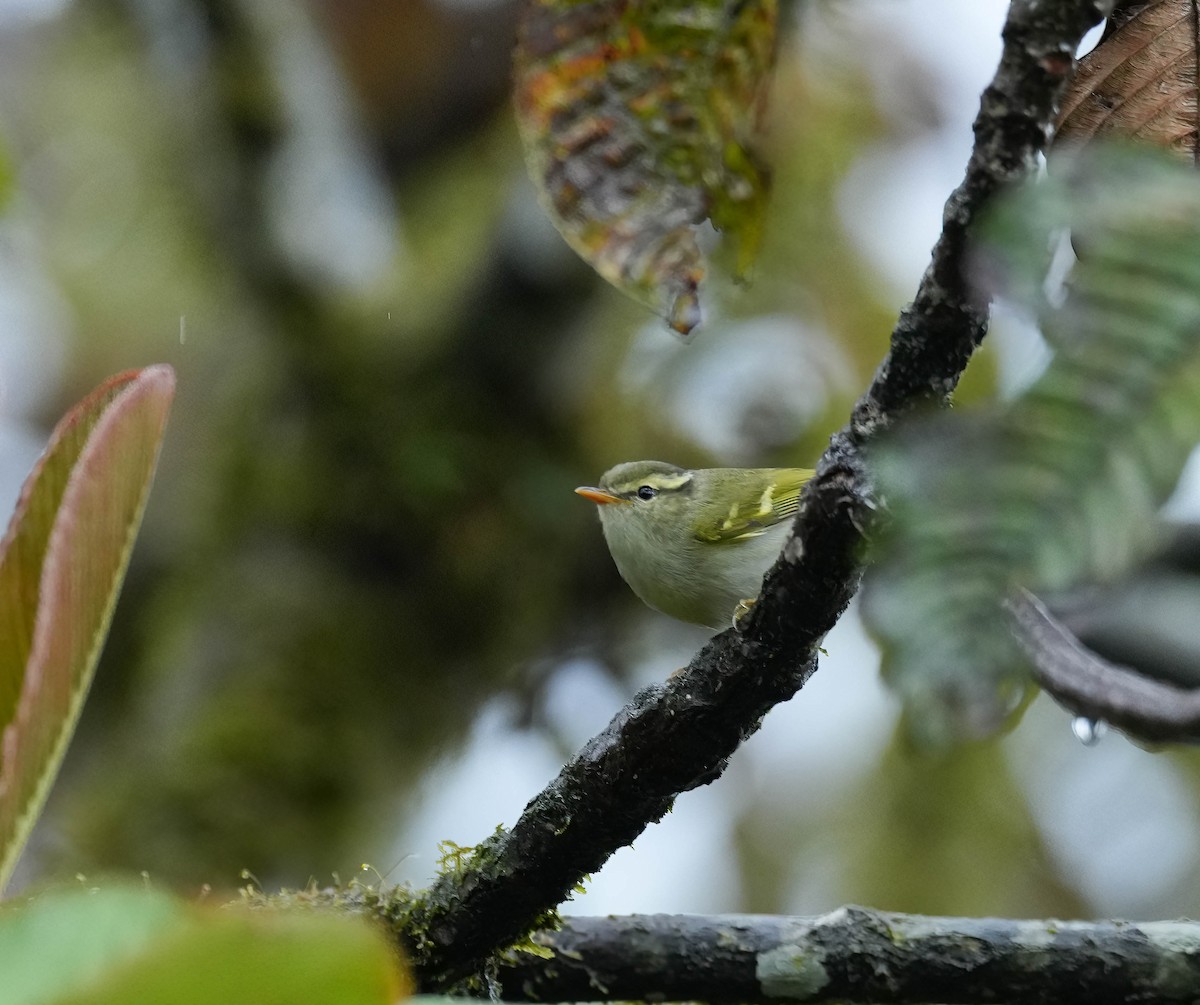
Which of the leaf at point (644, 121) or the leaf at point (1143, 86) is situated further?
the leaf at point (644, 121)

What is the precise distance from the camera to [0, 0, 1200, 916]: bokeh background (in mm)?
3682

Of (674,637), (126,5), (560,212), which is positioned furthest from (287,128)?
(560,212)

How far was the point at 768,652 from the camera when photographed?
1143 mm

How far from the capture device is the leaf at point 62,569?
2.31ft

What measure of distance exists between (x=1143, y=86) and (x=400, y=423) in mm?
3268

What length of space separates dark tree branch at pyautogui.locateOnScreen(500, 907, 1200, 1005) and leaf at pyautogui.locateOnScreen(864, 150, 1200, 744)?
1064mm

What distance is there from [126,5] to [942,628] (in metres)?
4.06

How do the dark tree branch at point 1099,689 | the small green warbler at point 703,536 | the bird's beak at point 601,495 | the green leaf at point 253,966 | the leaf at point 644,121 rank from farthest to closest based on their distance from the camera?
the bird's beak at point 601,495 → the small green warbler at point 703,536 → the leaf at point 644,121 → the dark tree branch at point 1099,689 → the green leaf at point 253,966

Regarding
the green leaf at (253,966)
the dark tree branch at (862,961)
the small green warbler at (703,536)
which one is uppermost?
the small green warbler at (703,536)

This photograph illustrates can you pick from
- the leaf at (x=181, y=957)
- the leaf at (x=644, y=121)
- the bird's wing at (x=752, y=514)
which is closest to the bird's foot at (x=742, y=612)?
the bird's wing at (x=752, y=514)

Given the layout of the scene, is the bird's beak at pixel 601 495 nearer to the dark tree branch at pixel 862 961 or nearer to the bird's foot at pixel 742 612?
the bird's foot at pixel 742 612

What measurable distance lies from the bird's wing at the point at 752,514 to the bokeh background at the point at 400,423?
1060 millimetres

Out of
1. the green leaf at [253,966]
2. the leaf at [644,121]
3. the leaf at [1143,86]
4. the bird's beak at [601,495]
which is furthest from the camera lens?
the bird's beak at [601,495]

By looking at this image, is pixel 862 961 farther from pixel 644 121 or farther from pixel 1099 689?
pixel 644 121
